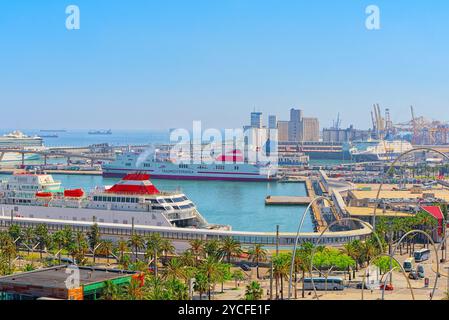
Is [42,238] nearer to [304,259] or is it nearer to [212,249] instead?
[212,249]

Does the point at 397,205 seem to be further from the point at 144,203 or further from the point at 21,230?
the point at 21,230

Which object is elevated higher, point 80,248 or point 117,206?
point 117,206

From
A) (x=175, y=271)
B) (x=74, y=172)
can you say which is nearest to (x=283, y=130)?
(x=74, y=172)

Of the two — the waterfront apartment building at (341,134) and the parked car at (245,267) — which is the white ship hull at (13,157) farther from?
the parked car at (245,267)

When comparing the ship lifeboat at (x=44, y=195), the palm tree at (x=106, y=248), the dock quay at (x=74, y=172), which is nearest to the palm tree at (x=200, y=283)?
the palm tree at (x=106, y=248)

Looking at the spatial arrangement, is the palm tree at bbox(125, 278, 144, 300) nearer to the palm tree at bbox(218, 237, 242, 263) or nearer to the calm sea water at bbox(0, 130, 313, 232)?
the palm tree at bbox(218, 237, 242, 263)

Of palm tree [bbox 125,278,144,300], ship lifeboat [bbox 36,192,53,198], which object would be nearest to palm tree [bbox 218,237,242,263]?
palm tree [bbox 125,278,144,300]
